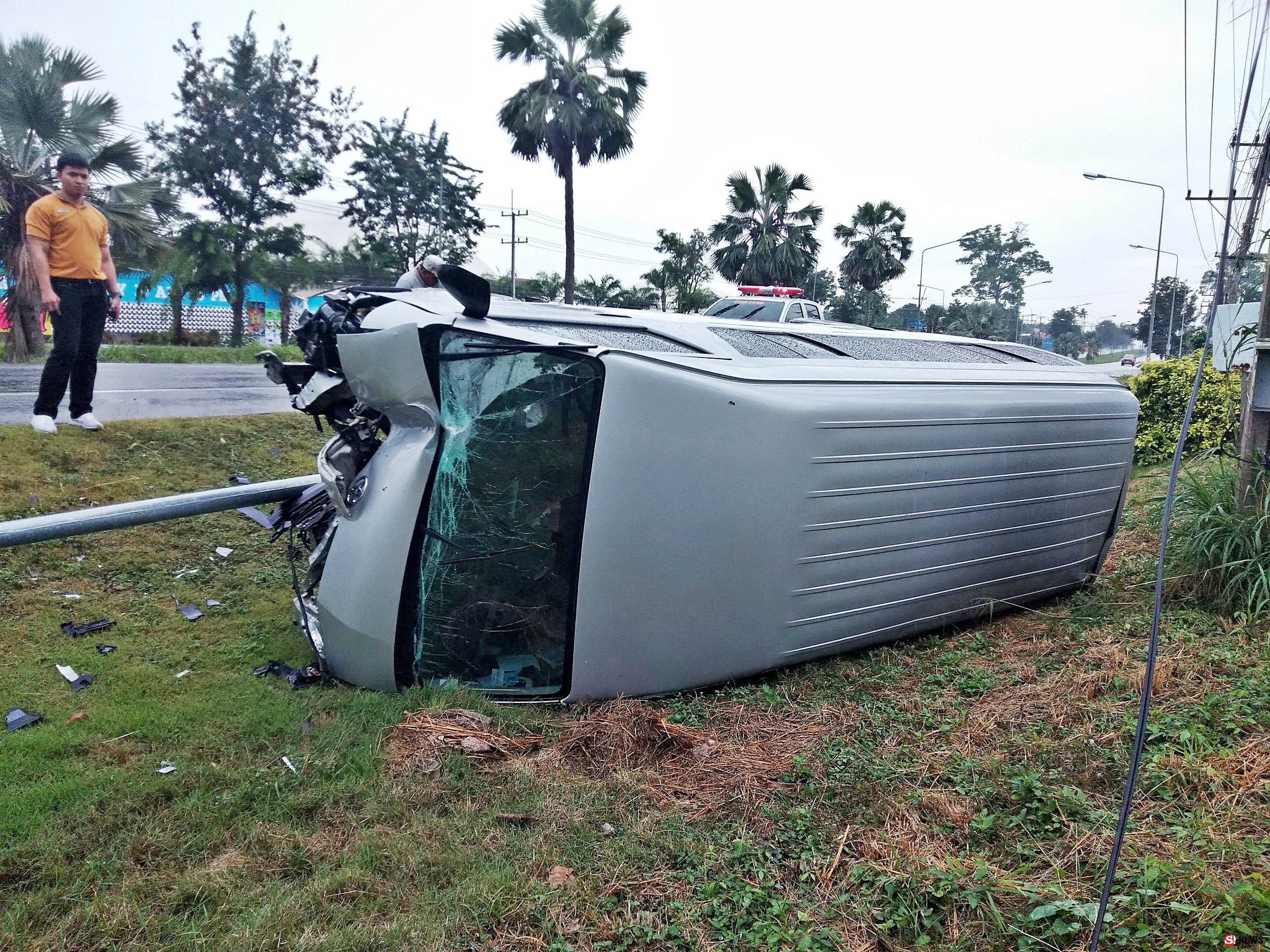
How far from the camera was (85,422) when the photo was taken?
19.3ft

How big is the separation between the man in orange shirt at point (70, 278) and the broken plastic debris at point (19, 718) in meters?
A: 2.93

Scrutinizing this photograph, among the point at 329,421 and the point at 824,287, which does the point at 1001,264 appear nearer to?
the point at 824,287

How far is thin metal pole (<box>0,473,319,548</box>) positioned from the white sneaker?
2.38 metres

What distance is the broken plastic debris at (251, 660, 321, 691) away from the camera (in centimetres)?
375

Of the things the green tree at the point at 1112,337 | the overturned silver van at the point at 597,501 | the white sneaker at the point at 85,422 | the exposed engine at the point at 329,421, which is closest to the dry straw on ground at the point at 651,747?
the overturned silver van at the point at 597,501

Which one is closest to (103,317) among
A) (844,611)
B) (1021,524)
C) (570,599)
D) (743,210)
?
(570,599)

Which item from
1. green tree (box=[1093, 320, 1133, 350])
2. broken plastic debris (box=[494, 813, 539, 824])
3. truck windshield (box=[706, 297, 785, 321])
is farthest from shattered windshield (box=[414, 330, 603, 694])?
green tree (box=[1093, 320, 1133, 350])

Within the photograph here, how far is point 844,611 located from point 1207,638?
166cm

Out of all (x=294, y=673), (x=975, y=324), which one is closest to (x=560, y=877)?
(x=294, y=673)

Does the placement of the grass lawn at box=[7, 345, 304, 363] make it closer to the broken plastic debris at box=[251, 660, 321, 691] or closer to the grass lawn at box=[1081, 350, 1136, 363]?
the broken plastic debris at box=[251, 660, 321, 691]

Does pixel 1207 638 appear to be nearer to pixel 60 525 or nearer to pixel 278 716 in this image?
pixel 278 716

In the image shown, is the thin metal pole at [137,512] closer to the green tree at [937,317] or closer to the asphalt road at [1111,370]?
the asphalt road at [1111,370]

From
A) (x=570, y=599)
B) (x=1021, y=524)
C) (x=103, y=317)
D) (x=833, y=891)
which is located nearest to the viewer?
(x=833, y=891)

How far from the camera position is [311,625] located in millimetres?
4094
